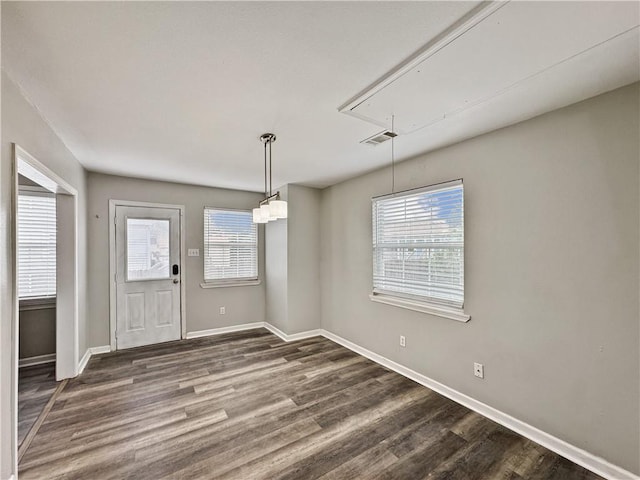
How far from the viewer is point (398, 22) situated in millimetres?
1310

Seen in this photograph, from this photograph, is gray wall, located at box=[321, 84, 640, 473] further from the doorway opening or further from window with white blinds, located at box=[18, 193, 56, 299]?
window with white blinds, located at box=[18, 193, 56, 299]

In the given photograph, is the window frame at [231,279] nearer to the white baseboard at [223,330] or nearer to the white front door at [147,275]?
the white front door at [147,275]

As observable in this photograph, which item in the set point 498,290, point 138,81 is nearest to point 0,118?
point 138,81

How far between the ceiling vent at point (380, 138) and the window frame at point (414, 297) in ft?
2.40

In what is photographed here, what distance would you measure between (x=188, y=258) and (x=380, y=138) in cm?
350

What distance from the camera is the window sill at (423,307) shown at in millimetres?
2717

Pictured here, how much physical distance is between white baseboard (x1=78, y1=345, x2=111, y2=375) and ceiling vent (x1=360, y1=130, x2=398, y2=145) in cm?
411

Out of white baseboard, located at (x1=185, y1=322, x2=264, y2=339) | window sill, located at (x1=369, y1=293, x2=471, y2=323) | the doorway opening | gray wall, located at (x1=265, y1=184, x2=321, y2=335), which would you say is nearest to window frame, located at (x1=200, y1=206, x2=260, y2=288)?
gray wall, located at (x1=265, y1=184, x2=321, y2=335)

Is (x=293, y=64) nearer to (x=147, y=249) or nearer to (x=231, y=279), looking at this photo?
(x=147, y=249)

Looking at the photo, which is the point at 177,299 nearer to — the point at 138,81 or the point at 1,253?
the point at 1,253

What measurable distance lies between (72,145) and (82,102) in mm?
1168

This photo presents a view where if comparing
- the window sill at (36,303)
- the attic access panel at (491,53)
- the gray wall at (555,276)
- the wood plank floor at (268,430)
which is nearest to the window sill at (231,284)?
the wood plank floor at (268,430)

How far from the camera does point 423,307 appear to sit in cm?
304

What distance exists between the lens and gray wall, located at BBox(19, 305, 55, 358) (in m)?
3.61
